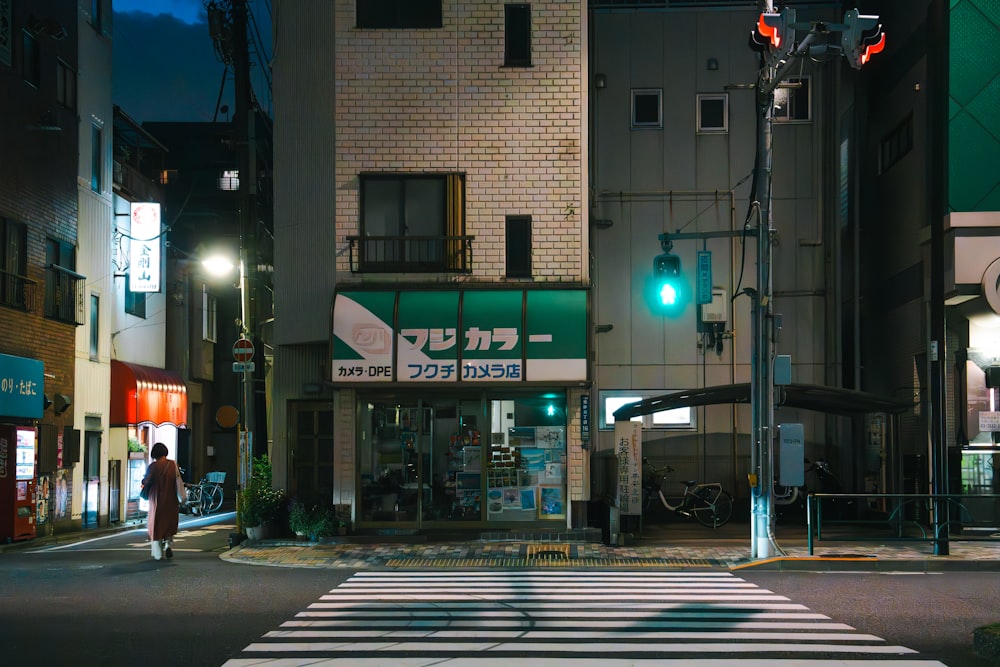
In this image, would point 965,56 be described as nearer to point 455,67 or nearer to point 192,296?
point 455,67

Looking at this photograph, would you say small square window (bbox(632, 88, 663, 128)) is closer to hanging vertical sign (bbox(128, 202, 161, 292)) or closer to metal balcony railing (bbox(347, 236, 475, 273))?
metal balcony railing (bbox(347, 236, 475, 273))

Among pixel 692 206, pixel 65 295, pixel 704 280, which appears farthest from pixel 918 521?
pixel 65 295

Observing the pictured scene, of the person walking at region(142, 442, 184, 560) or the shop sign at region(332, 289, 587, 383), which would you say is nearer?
the person walking at region(142, 442, 184, 560)

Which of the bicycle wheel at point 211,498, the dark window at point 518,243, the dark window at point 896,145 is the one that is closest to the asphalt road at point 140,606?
the dark window at point 518,243

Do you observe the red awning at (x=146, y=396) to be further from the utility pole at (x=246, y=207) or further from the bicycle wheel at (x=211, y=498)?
the utility pole at (x=246, y=207)

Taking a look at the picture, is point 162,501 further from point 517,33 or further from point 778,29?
point 778,29

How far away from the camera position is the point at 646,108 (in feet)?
87.8

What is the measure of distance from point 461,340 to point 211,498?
62.7ft

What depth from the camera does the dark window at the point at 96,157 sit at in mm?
29594

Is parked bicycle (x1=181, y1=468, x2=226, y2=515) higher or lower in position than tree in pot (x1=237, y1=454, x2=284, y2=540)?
lower

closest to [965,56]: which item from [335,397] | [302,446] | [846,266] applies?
[846,266]

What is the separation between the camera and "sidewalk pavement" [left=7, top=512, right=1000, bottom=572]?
1764cm

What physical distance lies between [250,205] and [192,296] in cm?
1980

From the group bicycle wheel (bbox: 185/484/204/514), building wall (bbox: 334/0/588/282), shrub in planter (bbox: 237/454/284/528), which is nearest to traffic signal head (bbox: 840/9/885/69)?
building wall (bbox: 334/0/588/282)
